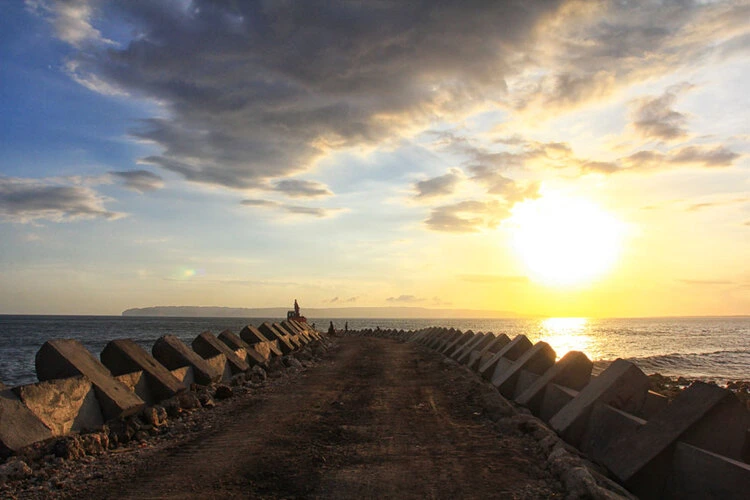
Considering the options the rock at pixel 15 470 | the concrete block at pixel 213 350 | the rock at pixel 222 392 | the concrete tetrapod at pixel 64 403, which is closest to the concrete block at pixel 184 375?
the rock at pixel 222 392

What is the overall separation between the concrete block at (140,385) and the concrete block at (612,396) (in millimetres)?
5410

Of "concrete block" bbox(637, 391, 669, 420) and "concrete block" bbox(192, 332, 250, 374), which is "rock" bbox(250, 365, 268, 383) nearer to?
"concrete block" bbox(192, 332, 250, 374)

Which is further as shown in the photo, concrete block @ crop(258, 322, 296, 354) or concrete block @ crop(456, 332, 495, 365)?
concrete block @ crop(258, 322, 296, 354)

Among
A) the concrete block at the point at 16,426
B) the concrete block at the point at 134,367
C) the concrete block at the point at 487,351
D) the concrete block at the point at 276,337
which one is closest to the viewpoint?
the concrete block at the point at 16,426

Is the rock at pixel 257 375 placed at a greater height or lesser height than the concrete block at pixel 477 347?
lesser

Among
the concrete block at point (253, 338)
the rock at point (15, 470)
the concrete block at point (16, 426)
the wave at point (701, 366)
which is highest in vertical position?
the concrete block at point (253, 338)

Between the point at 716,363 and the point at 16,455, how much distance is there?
33558 millimetres

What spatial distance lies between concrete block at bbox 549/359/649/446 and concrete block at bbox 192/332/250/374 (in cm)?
735

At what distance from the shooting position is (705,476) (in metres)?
4.60

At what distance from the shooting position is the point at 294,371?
1436cm

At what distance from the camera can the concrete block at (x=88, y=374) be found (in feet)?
22.7

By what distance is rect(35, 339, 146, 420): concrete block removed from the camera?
691 centimetres

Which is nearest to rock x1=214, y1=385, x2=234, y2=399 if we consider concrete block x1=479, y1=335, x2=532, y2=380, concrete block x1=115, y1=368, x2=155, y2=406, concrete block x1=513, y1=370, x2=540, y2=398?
concrete block x1=115, y1=368, x2=155, y2=406

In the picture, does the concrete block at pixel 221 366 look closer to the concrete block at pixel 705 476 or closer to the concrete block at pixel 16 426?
the concrete block at pixel 16 426
